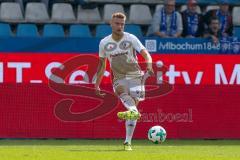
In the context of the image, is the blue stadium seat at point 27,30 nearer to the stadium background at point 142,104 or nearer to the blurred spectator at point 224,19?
the stadium background at point 142,104

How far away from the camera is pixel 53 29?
19984mm

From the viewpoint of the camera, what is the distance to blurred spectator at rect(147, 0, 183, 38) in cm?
1962

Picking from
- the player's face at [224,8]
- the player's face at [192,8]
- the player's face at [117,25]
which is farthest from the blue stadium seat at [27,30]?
the player's face at [117,25]

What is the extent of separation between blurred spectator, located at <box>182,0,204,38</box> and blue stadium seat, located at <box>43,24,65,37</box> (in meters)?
2.93

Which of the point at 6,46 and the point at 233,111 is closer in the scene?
the point at 233,111

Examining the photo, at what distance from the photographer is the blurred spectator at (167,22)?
1962 cm

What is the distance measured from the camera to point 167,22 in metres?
19.7

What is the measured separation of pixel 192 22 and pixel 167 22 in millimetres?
762

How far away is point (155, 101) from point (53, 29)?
4454 mm

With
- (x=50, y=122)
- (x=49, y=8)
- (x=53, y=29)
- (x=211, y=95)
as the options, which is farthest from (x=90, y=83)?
(x=49, y=8)

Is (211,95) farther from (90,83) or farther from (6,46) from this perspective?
(6,46)

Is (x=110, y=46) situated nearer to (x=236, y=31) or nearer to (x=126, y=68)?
(x=126, y=68)

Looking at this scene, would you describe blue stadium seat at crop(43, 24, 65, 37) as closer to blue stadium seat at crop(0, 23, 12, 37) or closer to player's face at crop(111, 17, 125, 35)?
blue stadium seat at crop(0, 23, 12, 37)
